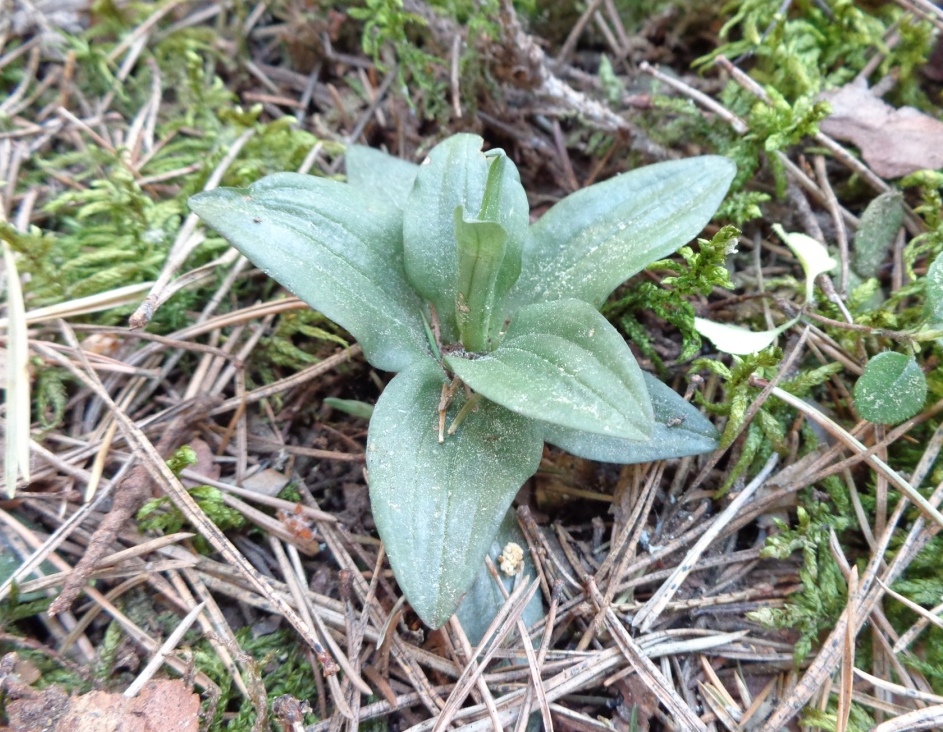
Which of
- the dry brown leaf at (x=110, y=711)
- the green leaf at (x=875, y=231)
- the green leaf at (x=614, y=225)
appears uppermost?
the green leaf at (x=875, y=231)

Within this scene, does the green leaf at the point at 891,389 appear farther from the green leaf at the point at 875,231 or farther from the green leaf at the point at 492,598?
the green leaf at the point at 492,598

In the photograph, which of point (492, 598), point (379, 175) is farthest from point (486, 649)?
point (379, 175)

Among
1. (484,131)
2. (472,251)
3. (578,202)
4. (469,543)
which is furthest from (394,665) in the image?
(484,131)

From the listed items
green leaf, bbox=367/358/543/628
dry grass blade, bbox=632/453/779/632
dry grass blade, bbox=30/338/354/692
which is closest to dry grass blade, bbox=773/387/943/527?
dry grass blade, bbox=632/453/779/632

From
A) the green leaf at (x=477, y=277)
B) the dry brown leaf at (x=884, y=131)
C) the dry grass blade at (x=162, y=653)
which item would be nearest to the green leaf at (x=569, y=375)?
the green leaf at (x=477, y=277)

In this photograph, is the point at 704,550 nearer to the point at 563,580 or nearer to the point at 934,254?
the point at 563,580

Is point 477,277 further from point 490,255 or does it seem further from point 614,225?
point 614,225
